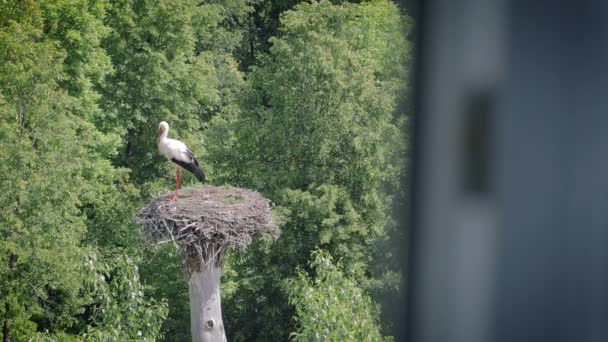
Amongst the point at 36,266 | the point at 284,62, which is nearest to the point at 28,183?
the point at 36,266

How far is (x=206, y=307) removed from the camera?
15.2m

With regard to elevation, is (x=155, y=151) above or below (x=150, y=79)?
below

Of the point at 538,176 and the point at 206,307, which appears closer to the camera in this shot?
the point at 538,176

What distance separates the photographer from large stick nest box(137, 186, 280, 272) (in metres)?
13.5

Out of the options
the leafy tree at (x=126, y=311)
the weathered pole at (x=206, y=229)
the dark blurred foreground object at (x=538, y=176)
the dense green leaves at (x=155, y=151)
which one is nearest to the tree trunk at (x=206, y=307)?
the weathered pole at (x=206, y=229)

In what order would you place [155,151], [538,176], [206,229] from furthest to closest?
1. [155,151]
2. [206,229]
3. [538,176]

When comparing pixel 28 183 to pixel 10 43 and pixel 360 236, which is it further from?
pixel 360 236

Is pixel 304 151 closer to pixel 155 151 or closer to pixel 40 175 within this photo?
pixel 155 151

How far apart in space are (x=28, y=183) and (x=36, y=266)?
5.67ft

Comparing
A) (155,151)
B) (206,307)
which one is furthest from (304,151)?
(206,307)

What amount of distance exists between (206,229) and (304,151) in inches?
355

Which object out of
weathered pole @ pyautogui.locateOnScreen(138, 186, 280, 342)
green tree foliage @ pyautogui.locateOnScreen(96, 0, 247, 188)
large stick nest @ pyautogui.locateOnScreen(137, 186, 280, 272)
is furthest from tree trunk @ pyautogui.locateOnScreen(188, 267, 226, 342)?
green tree foliage @ pyautogui.locateOnScreen(96, 0, 247, 188)

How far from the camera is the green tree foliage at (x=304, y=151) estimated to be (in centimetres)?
2119

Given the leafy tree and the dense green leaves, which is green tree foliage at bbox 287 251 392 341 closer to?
the leafy tree
